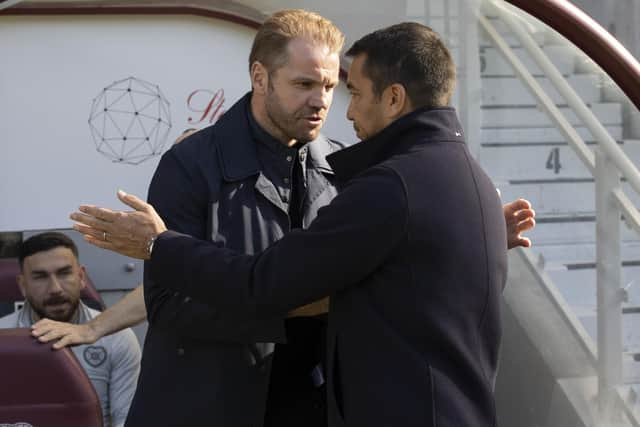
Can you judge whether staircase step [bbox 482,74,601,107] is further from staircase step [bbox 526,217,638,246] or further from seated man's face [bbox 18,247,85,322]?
seated man's face [bbox 18,247,85,322]

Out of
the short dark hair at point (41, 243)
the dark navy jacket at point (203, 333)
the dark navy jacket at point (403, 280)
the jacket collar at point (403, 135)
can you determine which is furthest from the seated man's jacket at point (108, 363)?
the jacket collar at point (403, 135)

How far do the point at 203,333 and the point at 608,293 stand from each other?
151 centimetres

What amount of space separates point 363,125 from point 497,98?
4.92ft

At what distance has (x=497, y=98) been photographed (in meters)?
3.62

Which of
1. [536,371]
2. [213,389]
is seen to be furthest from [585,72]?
[213,389]

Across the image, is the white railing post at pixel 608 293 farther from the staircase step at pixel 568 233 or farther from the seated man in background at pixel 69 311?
the seated man in background at pixel 69 311

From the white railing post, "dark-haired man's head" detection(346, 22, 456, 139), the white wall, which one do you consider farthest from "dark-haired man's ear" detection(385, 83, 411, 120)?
the white railing post

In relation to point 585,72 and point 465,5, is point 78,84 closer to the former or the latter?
point 465,5

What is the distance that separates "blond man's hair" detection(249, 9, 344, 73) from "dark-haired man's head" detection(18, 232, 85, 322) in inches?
38.8

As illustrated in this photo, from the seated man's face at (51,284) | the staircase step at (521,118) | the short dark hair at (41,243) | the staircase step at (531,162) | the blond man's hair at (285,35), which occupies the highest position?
the blond man's hair at (285,35)

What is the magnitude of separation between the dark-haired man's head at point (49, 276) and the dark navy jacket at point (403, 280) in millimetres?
1174

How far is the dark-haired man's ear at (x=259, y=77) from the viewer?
258cm

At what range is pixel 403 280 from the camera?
202 centimetres

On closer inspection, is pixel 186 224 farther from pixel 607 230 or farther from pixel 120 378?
pixel 607 230
